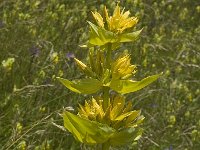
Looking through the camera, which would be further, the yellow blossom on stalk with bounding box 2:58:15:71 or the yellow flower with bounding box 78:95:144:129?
the yellow blossom on stalk with bounding box 2:58:15:71

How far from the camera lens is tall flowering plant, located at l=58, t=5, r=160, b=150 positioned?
0.95 m

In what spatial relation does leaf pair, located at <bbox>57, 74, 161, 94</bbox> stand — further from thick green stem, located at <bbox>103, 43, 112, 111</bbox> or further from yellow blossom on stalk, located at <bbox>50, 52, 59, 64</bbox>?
yellow blossom on stalk, located at <bbox>50, 52, 59, 64</bbox>

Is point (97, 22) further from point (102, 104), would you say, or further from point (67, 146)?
point (67, 146)

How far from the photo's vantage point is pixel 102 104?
97cm

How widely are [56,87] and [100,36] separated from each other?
→ 125 cm

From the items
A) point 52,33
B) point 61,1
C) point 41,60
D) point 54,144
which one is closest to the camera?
point 54,144

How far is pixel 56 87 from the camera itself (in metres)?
2.19

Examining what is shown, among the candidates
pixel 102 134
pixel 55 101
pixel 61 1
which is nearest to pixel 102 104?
pixel 102 134

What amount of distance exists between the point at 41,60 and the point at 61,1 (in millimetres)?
1246

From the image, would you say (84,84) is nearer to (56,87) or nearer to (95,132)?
(95,132)

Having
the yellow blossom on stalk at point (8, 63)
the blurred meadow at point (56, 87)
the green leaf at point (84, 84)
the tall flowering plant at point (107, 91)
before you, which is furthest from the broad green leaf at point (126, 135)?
the yellow blossom on stalk at point (8, 63)

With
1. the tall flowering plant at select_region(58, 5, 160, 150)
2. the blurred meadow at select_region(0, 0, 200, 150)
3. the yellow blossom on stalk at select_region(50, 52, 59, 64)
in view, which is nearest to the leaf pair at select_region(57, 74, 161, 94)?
the tall flowering plant at select_region(58, 5, 160, 150)

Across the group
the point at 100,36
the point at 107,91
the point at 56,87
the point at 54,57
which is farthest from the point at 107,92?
the point at 54,57

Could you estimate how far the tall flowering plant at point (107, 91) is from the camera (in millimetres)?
946
